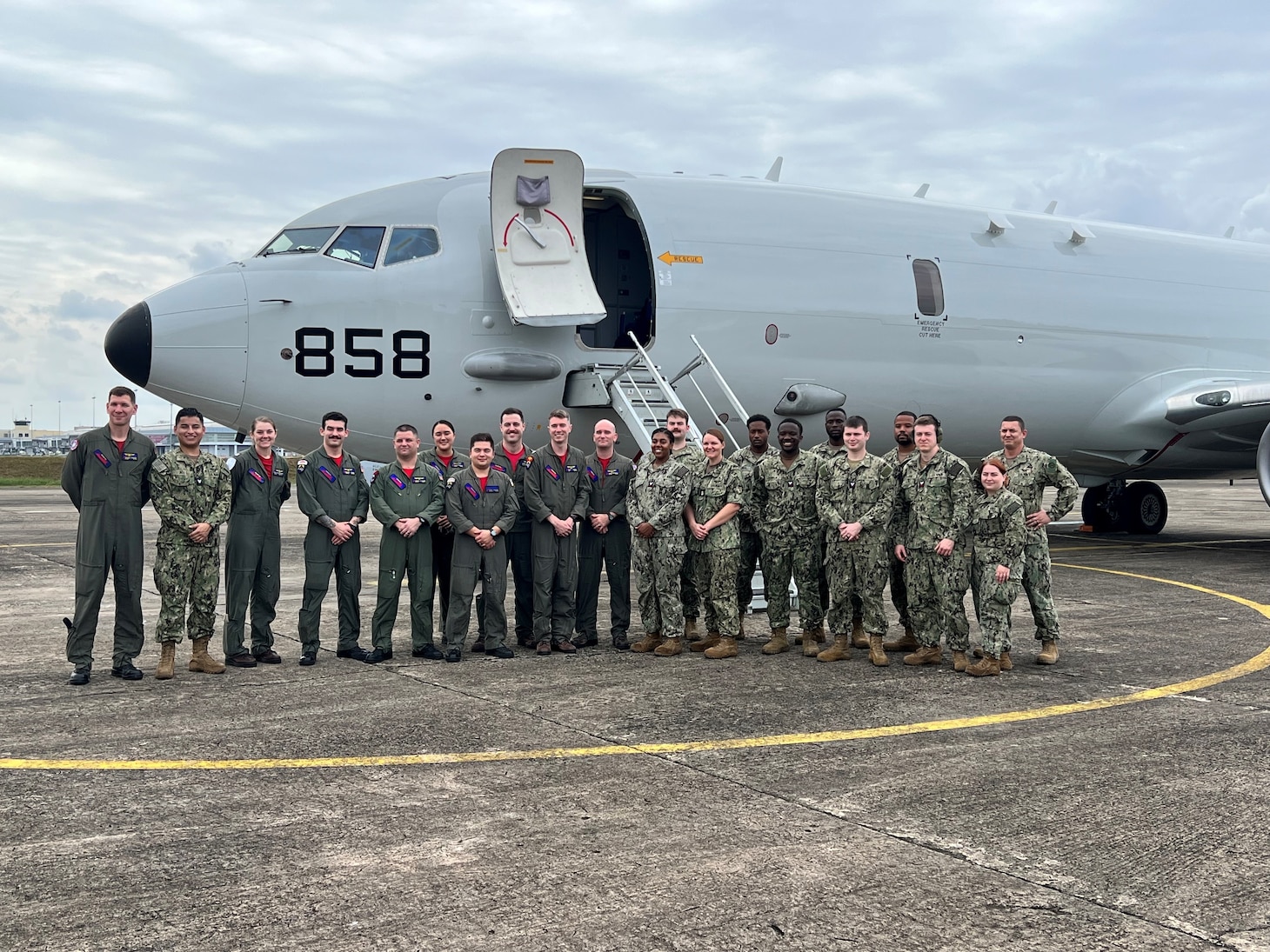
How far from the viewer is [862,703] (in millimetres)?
6941

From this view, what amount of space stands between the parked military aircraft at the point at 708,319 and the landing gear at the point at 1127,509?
287cm

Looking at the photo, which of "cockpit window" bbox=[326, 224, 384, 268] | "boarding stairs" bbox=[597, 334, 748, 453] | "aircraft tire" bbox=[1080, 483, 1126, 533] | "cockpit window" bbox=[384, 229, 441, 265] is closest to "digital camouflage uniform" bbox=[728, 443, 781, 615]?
"boarding stairs" bbox=[597, 334, 748, 453]

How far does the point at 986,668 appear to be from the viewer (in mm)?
7746

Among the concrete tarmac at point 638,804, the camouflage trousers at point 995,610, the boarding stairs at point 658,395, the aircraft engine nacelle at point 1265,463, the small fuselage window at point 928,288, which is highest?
the small fuselage window at point 928,288

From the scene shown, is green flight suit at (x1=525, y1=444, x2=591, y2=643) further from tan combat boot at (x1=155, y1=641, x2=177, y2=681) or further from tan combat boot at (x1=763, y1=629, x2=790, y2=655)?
tan combat boot at (x1=155, y1=641, x2=177, y2=681)

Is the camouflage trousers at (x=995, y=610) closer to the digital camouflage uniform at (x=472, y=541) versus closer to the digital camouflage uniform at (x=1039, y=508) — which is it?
the digital camouflage uniform at (x=1039, y=508)

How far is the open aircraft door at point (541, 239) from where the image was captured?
11.8 m

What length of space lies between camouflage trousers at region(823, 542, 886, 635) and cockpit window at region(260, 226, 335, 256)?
21.7ft

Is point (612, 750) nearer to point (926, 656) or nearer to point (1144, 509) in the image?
point (926, 656)

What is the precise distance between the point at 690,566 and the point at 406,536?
2.17 metres

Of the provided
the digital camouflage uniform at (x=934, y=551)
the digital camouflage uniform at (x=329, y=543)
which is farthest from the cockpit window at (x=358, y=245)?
the digital camouflage uniform at (x=934, y=551)

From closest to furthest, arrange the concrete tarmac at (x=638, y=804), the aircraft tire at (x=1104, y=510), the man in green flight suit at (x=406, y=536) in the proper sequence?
the concrete tarmac at (x=638, y=804) < the man in green flight suit at (x=406, y=536) < the aircraft tire at (x=1104, y=510)

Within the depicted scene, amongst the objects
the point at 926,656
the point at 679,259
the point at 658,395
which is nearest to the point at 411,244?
the point at 679,259

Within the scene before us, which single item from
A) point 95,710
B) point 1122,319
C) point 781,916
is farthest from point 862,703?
point 1122,319
